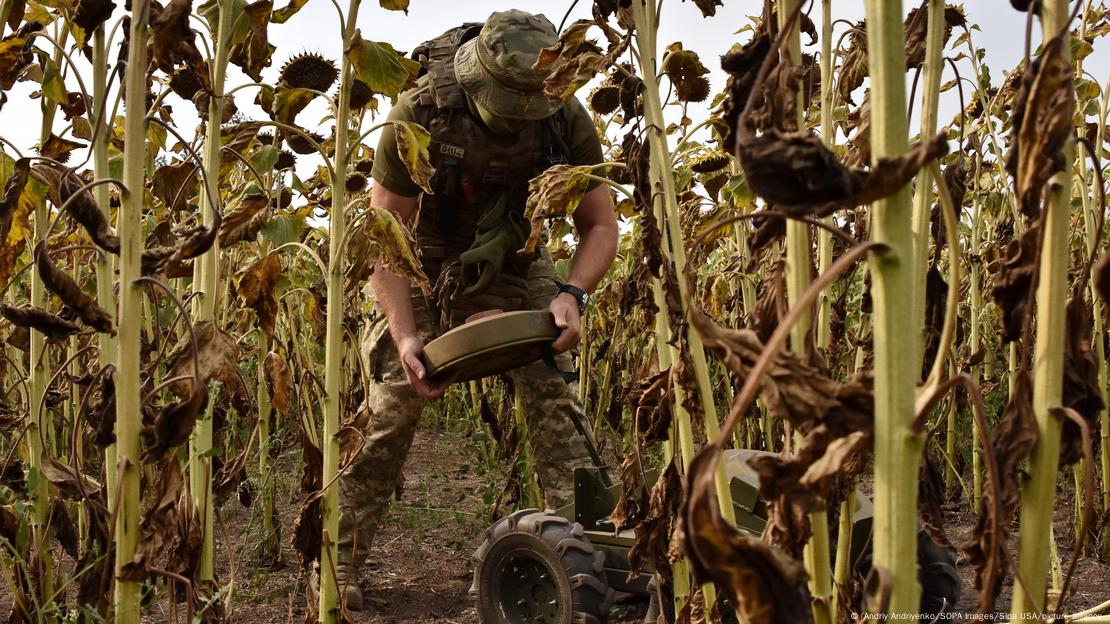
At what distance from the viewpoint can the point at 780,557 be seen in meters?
0.89

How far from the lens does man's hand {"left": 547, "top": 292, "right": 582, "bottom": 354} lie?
10.8 ft

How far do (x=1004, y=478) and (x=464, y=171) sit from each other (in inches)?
117

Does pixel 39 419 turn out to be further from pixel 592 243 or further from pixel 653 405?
pixel 592 243

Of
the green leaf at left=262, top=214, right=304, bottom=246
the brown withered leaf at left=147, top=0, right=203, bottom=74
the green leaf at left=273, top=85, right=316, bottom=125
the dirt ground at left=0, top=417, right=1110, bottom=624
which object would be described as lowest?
the dirt ground at left=0, top=417, right=1110, bottom=624

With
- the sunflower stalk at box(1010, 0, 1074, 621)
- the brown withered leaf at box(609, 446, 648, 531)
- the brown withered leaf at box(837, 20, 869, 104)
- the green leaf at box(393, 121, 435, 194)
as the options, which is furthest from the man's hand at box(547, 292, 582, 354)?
the sunflower stalk at box(1010, 0, 1074, 621)

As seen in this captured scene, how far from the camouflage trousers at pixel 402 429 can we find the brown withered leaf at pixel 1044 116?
2909 millimetres

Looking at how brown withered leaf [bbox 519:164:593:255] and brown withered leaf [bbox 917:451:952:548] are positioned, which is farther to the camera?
brown withered leaf [bbox 519:164:593:255]

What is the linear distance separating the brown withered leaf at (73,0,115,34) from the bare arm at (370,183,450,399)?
1326mm

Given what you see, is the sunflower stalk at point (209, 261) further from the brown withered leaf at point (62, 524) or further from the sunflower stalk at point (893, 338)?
the sunflower stalk at point (893, 338)

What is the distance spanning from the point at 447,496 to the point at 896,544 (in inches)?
199

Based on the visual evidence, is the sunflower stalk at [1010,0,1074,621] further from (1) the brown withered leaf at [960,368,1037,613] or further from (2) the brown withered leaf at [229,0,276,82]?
(2) the brown withered leaf at [229,0,276,82]

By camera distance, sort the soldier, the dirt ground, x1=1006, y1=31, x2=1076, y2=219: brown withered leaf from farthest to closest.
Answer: the dirt ground, the soldier, x1=1006, y1=31, x2=1076, y2=219: brown withered leaf

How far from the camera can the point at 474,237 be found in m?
4.13

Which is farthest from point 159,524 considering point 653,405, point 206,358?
point 653,405
